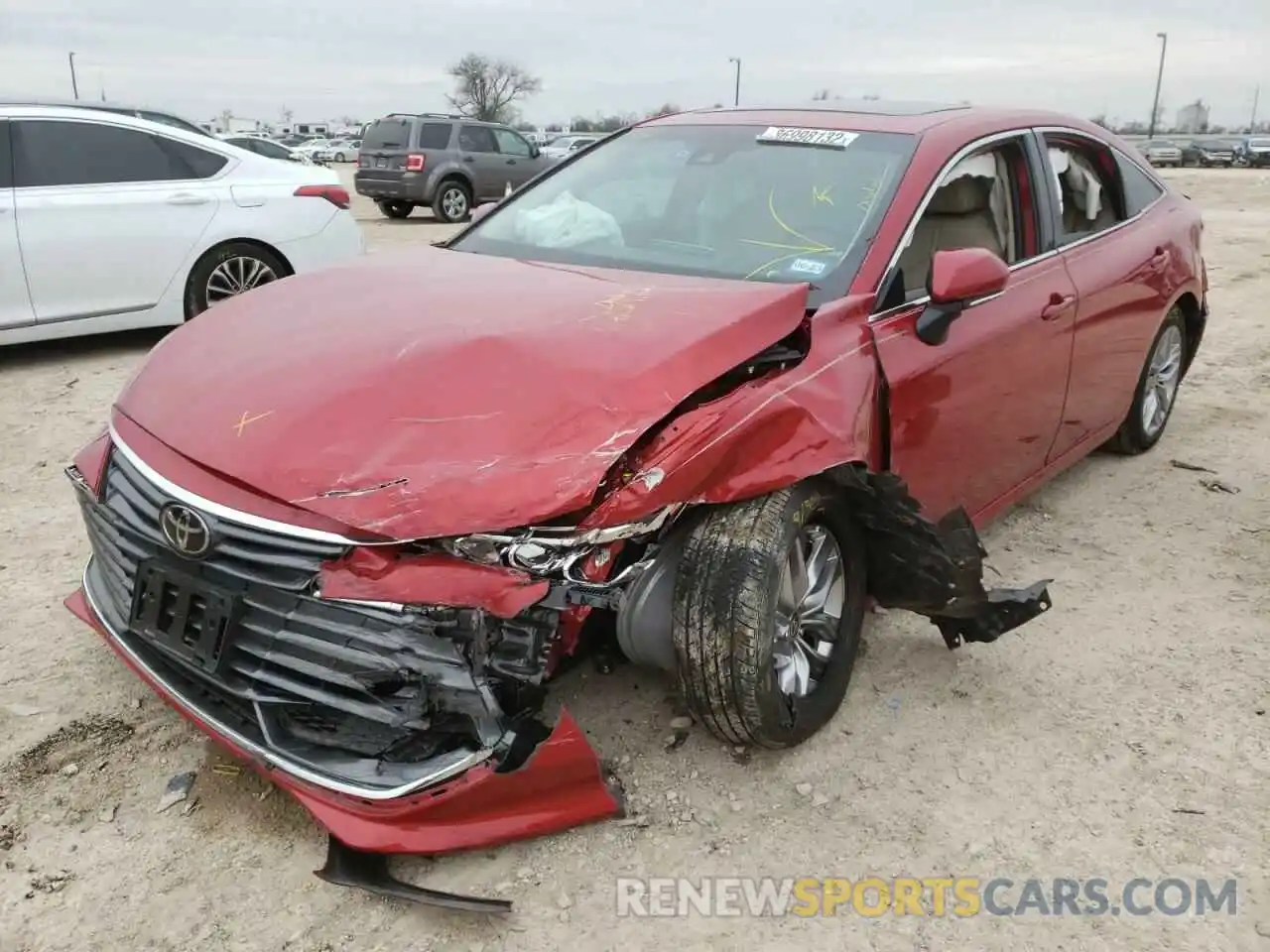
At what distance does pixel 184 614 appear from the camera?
2.35 meters

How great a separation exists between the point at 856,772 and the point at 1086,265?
2.35m

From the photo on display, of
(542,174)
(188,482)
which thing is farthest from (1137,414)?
(188,482)

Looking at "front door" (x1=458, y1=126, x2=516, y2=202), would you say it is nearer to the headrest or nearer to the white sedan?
the white sedan

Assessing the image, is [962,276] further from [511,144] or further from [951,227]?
[511,144]

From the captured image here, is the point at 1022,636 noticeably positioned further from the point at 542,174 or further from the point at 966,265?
the point at 542,174

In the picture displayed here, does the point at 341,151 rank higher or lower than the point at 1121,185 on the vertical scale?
lower

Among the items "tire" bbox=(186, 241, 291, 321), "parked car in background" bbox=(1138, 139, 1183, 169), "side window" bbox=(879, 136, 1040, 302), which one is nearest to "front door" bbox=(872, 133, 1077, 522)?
"side window" bbox=(879, 136, 1040, 302)

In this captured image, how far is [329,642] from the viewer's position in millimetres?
2189

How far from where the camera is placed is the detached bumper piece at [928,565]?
2791 mm

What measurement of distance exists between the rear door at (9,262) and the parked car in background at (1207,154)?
4485 centimetres

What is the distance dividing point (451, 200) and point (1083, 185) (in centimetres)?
1442

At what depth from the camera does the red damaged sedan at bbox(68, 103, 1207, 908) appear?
2189 mm

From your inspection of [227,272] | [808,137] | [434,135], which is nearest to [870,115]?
[808,137]

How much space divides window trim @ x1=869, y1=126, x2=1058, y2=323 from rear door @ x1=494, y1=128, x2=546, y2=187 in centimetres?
1475
